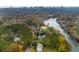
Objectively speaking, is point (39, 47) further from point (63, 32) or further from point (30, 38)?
point (63, 32)

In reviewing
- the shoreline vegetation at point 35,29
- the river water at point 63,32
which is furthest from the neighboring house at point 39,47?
the river water at point 63,32

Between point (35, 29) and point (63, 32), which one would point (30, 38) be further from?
point (63, 32)

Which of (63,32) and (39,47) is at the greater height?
(63,32)

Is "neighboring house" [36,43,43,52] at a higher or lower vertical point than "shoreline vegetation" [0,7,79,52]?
lower

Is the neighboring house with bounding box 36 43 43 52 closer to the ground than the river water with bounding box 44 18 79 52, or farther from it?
closer to the ground

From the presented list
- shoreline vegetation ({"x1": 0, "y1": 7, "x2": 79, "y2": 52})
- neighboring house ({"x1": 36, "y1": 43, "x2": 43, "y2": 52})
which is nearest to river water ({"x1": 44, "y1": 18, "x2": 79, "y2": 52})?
shoreline vegetation ({"x1": 0, "y1": 7, "x2": 79, "y2": 52})

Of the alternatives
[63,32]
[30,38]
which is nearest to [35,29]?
[30,38]

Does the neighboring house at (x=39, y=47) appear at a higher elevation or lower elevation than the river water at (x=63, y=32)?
lower

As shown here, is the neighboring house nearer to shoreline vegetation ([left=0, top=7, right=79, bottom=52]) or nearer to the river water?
shoreline vegetation ([left=0, top=7, right=79, bottom=52])

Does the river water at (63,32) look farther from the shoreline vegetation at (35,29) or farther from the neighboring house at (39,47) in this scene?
the neighboring house at (39,47)
